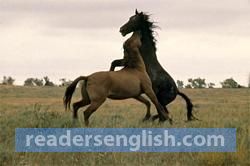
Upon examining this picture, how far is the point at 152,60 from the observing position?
1261 centimetres

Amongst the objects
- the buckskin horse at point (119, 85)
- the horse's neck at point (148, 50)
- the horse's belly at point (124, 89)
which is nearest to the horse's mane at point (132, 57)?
the buckskin horse at point (119, 85)

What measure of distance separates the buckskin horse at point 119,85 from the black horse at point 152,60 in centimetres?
56

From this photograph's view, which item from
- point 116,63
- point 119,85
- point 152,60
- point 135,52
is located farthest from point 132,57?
point 119,85

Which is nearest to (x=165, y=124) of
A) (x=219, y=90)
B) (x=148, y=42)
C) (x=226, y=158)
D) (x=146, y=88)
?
(x=146, y=88)

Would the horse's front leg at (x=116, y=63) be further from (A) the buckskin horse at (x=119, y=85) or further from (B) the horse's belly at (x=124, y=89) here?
(B) the horse's belly at (x=124, y=89)

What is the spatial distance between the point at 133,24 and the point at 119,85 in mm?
2271

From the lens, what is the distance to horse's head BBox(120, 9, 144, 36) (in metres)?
12.4

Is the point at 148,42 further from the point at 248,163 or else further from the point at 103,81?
the point at 248,163

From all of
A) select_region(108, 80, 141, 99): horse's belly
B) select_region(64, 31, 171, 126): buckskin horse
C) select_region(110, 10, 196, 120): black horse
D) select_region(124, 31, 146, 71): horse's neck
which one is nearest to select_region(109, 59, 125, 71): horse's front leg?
select_region(64, 31, 171, 126): buckskin horse

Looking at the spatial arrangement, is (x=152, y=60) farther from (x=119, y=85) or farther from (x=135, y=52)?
(x=119, y=85)

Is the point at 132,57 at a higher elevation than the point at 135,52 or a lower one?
lower

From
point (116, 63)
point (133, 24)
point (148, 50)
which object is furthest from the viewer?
point (148, 50)

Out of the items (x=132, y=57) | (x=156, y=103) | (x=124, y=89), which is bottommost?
(x=156, y=103)

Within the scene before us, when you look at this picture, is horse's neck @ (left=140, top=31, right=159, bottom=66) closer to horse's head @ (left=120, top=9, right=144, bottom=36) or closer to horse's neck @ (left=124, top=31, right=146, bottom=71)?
horse's head @ (left=120, top=9, right=144, bottom=36)
